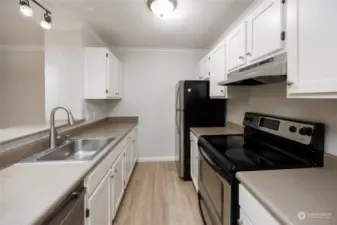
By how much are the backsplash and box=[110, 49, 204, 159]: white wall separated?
1.59 metres

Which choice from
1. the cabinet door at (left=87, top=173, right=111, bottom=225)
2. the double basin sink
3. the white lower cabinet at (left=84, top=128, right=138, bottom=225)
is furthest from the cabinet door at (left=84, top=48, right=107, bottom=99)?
the cabinet door at (left=87, top=173, right=111, bottom=225)

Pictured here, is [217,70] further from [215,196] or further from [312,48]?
[312,48]

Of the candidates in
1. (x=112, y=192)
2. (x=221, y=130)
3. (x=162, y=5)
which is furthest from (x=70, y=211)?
(x=221, y=130)

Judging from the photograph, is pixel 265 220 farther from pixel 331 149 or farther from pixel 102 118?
pixel 102 118

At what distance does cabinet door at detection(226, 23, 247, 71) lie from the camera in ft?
6.88

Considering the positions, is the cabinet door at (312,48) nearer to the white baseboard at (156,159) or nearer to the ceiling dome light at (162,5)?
the ceiling dome light at (162,5)

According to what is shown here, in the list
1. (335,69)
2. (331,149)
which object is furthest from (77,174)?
(331,149)

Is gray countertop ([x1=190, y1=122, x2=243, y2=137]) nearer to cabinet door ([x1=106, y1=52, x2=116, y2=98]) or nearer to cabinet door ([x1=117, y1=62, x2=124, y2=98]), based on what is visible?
cabinet door ([x1=106, y1=52, x2=116, y2=98])

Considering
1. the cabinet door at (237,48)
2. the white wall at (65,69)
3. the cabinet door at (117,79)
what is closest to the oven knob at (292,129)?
the cabinet door at (237,48)

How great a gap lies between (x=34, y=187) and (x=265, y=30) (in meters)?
1.78

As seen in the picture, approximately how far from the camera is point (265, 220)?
→ 0.99 metres

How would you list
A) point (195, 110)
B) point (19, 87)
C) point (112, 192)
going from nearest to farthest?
1. point (112, 192)
2. point (195, 110)
3. point (19, 87)

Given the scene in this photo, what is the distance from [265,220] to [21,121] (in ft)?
16.1

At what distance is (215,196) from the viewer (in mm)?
1761
